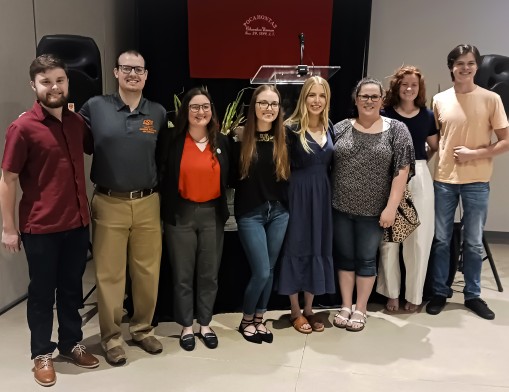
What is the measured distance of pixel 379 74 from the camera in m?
5.08

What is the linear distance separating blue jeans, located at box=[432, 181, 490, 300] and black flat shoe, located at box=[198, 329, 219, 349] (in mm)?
1603

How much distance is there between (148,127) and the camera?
2.49m

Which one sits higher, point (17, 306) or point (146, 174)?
point (146, 174)

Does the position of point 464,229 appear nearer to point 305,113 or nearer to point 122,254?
point 305,113

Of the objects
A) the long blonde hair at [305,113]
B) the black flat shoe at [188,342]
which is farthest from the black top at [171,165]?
the black flat shoe at [188,342]

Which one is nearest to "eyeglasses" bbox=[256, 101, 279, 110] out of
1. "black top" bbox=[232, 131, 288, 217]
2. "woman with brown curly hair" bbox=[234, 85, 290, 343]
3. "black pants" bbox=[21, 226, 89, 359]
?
"woman with brown curly hair" bbox=[234, 85, 290, 343]

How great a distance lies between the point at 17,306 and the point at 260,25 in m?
3.13

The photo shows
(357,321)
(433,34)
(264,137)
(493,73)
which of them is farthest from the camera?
(433,34)

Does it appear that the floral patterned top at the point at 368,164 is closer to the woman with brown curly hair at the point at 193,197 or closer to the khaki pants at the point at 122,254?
the woman with brown curly hair at the point at 193,197

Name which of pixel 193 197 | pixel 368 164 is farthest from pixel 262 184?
pixel 368 164

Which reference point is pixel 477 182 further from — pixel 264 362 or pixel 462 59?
pixel 264 362

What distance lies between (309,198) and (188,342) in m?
1.07

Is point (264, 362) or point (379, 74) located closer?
point (264, 362)

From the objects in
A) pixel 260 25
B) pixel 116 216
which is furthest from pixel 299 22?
pixel 116 216
